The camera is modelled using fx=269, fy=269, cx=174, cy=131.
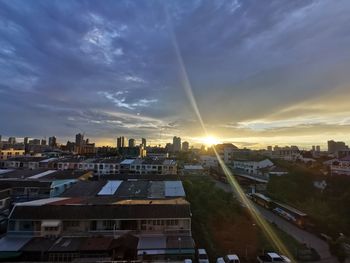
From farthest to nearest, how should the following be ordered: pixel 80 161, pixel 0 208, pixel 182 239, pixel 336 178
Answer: pixel 80 161 < pixel 336 178 < pixel 0 208 < pixel 182 239

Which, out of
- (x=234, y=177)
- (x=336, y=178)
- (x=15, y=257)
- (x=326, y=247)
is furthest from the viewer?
(x=234, y=177)

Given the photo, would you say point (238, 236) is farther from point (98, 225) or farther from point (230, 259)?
point (98, 225)

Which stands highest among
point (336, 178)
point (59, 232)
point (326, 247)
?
point (336, 178)

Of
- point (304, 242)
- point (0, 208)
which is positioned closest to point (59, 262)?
point (0, 208)

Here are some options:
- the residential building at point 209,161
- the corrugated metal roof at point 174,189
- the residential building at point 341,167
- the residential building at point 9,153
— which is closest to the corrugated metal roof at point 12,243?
the corrugated metal roof at point 174,189

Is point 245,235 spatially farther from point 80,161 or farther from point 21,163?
Result: point 21,163

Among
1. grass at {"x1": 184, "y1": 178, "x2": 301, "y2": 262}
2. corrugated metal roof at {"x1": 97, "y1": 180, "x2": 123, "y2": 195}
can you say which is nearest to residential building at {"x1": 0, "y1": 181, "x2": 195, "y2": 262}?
grass at {"x1": 184, "y1": 178, "x2": 301, "y2": 262}

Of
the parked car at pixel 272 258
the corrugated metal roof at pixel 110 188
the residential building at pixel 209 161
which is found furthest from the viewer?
the residential building at pixel 209 161

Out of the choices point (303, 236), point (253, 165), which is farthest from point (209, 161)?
point (303, 236)

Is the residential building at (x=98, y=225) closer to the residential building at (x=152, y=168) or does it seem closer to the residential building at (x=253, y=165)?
the residential building at (x=152, y=168)
